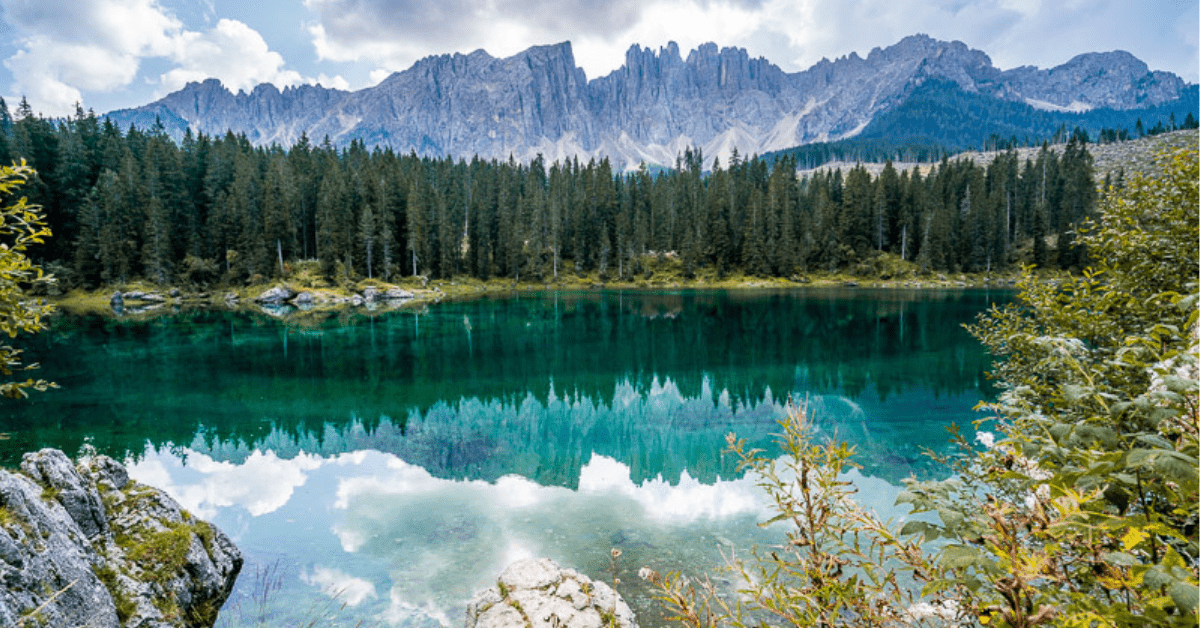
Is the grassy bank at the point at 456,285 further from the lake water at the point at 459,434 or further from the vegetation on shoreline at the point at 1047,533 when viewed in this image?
the vegetation on shoreline at the point at 1047,533

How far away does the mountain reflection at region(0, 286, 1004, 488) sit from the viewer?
19.5 metres

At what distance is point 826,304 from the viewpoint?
68.6 m

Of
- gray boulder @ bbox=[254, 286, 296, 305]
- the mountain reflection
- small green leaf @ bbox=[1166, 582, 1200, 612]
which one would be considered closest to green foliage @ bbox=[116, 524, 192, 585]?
the mountain reflection

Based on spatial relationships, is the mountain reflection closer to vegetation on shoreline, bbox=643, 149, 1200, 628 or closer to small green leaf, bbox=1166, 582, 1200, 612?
vegetation on shoreline, bbox=643, 149, 1200, 628

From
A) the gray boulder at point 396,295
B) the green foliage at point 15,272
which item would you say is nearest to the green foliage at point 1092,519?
the green foliage at point 15,272

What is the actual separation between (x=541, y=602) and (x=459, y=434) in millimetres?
14105

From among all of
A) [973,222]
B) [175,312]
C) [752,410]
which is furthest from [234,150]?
[973,222]

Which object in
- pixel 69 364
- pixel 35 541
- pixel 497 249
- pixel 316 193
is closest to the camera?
pixel 35 541

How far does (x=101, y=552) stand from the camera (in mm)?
8039

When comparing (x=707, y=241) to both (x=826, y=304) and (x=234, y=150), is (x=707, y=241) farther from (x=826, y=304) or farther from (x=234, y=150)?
(x=234, y=150)

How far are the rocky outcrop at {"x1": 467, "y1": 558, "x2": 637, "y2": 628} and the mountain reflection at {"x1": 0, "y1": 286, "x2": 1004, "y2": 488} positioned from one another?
6073 mm

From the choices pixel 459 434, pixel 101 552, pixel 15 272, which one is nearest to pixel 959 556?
pixel 15 272

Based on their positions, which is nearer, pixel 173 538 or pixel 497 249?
pixel 173 538

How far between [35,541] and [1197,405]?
33.9 ft
